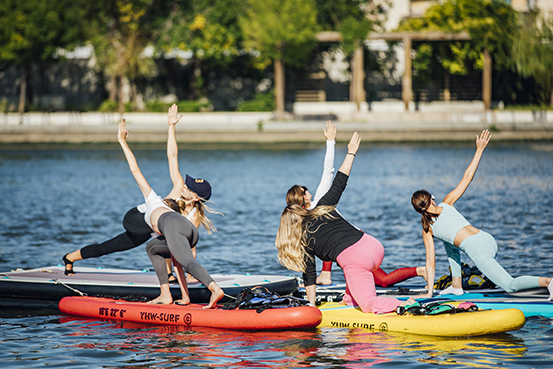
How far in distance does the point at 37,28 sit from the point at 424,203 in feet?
119

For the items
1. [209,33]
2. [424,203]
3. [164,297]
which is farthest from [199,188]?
[209,33]

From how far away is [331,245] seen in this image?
7.48m

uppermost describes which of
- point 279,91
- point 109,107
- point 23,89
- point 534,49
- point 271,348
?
point 534,49

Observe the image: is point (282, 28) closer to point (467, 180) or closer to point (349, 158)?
point (467, 180)

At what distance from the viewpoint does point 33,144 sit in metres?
36.7

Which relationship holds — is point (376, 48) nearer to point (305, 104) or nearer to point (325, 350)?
point (305, 104)

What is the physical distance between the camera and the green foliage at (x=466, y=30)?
40.1 metres

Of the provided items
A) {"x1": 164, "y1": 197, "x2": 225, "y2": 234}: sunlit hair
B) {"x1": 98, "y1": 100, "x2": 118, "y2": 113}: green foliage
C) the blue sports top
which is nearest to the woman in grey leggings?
{"x1": 164, "y1": 197, "x2": 225, "y2": 234}: sunlit hair

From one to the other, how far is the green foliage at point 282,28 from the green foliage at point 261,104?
118 inches

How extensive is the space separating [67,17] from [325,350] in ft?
124

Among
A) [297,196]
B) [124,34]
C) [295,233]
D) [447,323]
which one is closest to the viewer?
[447,323]

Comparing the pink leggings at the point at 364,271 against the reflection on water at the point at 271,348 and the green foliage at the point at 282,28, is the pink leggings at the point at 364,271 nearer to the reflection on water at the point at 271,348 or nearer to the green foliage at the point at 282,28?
the reflection on water at the point at 271,348

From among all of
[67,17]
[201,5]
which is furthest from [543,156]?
[67,17]

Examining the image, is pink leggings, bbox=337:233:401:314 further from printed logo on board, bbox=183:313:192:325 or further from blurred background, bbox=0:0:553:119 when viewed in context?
blurred background, bbox=0:0:553:119
